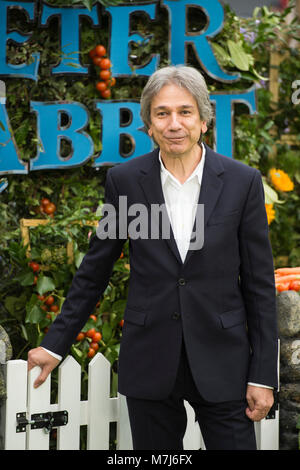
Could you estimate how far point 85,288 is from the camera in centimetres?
211

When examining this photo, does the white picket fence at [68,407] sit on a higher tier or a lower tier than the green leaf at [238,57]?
lower

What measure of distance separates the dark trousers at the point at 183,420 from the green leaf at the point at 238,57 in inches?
99.2

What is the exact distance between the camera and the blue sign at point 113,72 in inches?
139

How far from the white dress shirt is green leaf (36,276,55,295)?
147 cm

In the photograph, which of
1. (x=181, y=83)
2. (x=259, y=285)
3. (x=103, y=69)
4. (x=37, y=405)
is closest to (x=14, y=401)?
(x=37, y=405)

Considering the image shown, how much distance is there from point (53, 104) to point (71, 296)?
179 cm

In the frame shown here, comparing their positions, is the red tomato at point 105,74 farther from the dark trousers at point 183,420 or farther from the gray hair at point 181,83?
the dark trousers at point 183,420

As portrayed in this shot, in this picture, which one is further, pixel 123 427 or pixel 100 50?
pixel 100 50

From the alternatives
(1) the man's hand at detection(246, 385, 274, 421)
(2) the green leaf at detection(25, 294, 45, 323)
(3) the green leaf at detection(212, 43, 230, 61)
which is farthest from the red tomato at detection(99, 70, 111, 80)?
(1) the man's hand at detection(246, 385, 274, 421)

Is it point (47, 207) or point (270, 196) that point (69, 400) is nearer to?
point (47, 207)

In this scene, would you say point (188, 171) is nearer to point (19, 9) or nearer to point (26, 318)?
point (26, 318)

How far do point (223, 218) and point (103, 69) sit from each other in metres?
2.08

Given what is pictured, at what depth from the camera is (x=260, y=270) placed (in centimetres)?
195

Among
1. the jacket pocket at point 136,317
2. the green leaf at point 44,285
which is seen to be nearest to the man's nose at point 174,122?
the jacket pocket at point 136,317
